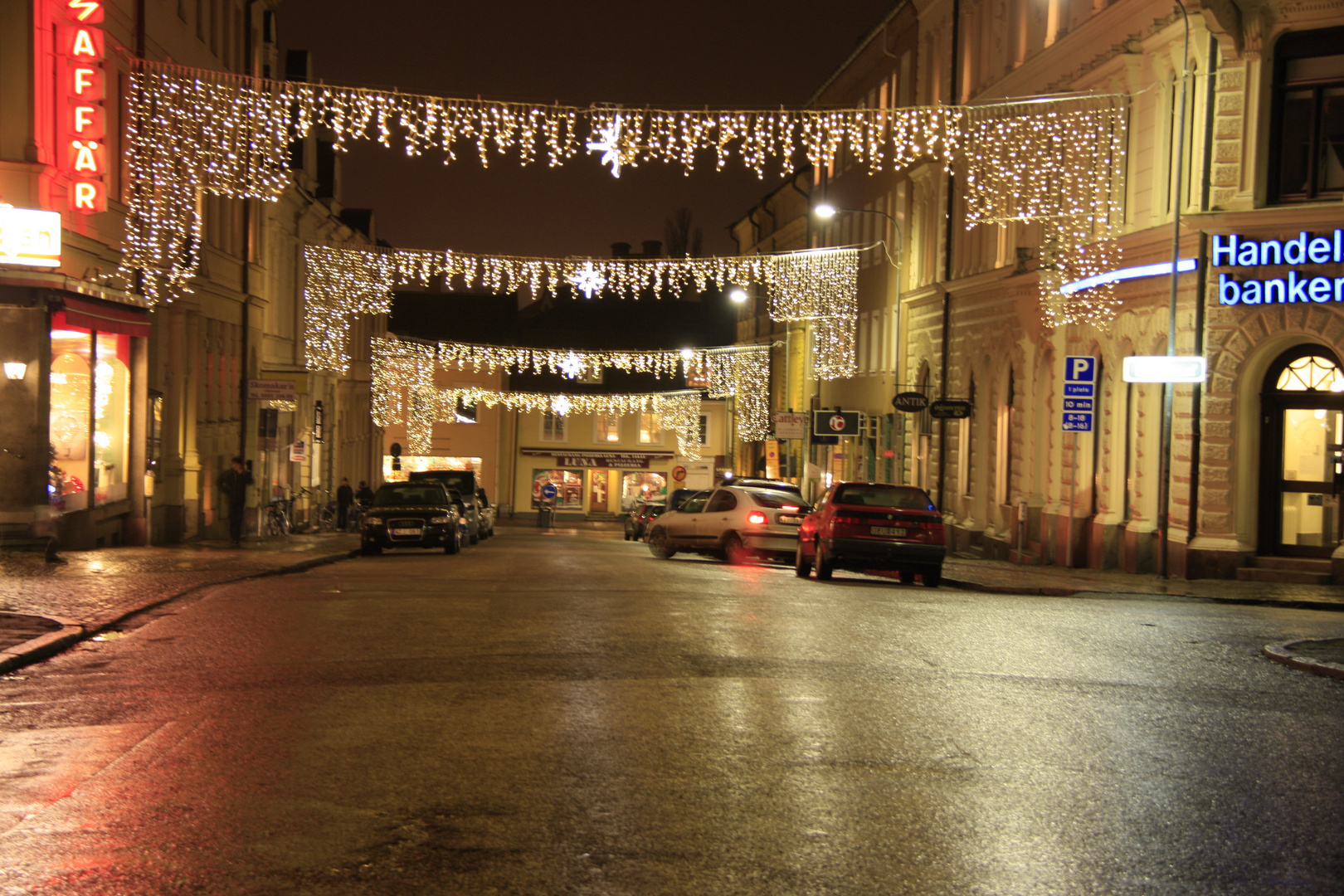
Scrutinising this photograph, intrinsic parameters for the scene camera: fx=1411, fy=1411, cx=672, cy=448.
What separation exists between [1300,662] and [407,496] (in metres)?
21.0

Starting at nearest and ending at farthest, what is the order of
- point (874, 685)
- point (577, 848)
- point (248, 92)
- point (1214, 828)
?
point (577, 848)
point (1214, 828)
point (874, 685)
point (248, 92)

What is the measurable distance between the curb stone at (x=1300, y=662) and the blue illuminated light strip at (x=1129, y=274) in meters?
9.78

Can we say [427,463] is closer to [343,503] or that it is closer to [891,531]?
[343,503]

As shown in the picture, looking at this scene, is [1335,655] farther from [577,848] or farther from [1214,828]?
[577,848]

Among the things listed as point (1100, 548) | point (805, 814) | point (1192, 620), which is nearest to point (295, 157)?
point (1100, 548)

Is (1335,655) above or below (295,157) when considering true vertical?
below

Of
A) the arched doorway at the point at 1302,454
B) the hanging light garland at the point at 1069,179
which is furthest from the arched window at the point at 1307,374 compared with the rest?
the hanging light garland at the point at 1069,179

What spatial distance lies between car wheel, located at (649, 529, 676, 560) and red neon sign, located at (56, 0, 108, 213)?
12.6 m

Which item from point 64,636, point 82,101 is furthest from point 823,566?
point 82,101

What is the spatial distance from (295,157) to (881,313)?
17919mm

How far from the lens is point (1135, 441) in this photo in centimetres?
2397

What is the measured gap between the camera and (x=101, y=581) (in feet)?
A: 58.4

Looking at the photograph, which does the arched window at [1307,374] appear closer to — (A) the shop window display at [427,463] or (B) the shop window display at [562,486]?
(A) the shop window display at [427,463]

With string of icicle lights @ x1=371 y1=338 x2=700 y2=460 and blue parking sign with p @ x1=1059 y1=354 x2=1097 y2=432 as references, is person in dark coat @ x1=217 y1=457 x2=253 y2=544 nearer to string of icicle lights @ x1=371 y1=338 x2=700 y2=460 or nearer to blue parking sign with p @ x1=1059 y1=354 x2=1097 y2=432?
blue parking sign with p @ x1=1059 y1=354 x2=1097 y2=432
